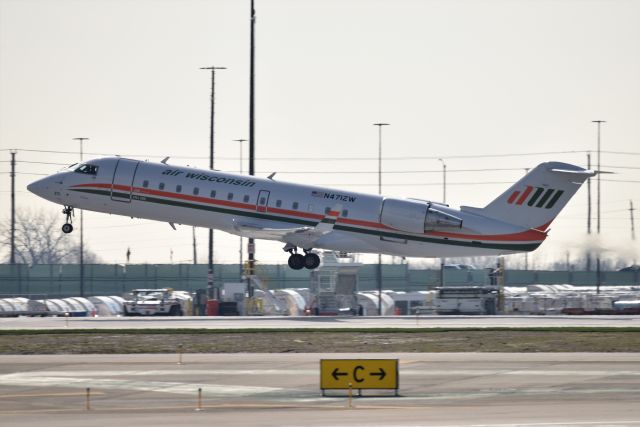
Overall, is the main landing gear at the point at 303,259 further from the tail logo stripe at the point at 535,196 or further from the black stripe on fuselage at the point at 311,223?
the tail logo stripe at the point at 535,196

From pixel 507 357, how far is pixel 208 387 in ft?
36.5

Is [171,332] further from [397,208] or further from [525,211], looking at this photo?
[525,211]

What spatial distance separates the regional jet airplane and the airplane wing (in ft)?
0.16

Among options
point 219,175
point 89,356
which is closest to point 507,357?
point 89,356

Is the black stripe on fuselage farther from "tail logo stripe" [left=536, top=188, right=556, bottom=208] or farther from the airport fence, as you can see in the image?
the airport fence

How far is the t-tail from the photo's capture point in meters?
59.3

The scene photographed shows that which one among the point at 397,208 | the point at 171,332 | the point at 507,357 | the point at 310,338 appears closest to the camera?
the point at 507,357

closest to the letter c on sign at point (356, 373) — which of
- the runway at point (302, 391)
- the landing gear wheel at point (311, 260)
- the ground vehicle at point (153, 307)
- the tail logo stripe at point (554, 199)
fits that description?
the runway at point (302, 391)

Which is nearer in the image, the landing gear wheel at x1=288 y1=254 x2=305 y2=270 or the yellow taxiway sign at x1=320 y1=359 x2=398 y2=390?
the yellow taxiway sign at x1=320 y1=359 x2=398 y2=390

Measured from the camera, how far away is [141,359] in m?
39.0

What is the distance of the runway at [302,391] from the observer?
2648 cm

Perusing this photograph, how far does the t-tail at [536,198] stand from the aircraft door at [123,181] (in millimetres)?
16653

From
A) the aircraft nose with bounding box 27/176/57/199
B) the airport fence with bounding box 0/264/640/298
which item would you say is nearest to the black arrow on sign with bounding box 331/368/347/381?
the aircraft nose with bounding box 27/176/57/199

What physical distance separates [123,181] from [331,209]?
10049 millimetres
